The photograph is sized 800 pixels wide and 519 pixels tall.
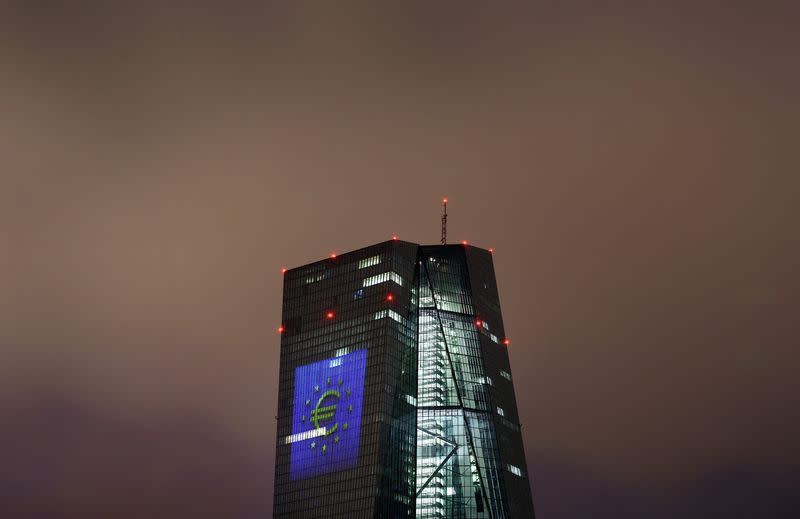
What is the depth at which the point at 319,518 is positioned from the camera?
199500mm

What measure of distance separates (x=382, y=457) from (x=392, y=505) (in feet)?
28.2

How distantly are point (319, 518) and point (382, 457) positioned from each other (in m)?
15.9

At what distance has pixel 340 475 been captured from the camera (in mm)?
199875

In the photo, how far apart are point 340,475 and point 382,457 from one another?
8463mm

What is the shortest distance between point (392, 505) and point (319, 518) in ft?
Answer: 44.8

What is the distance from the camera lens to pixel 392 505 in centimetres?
19712

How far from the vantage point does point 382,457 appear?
651ft

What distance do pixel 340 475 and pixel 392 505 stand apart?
10.9 metres

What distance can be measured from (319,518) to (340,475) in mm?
8538
